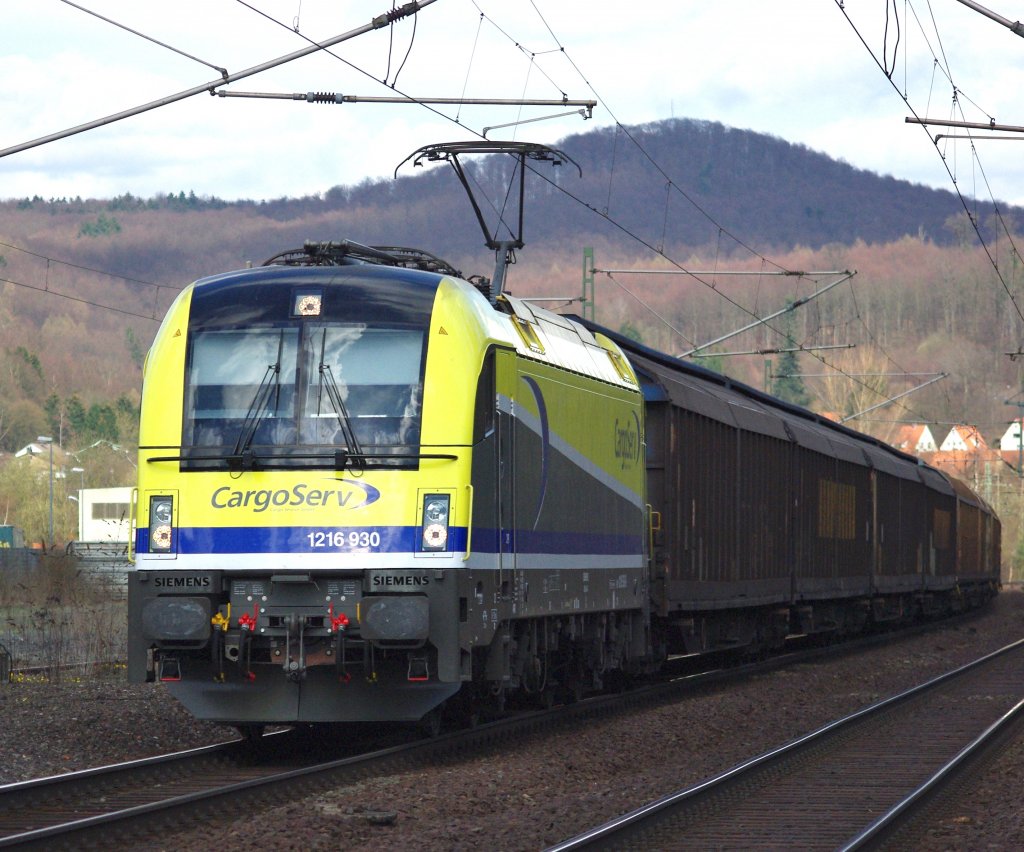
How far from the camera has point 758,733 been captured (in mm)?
14438

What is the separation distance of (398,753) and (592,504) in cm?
373

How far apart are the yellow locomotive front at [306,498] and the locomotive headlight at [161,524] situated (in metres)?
0.01

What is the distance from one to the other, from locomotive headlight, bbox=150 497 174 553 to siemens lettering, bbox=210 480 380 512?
344mm

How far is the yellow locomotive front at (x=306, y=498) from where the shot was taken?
425 inches

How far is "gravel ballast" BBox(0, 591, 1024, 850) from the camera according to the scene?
883 centimetres

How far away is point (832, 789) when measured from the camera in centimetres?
1087

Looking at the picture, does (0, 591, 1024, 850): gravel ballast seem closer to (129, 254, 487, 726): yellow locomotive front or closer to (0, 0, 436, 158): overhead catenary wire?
(129, 254, 487, 726): yellow locomotive front

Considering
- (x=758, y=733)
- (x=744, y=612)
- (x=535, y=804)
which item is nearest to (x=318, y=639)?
(x=535, y=804)

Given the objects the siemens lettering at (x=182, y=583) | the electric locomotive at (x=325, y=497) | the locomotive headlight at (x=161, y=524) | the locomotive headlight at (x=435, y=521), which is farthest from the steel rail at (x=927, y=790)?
the locomotive headlight at (x=161, y=524)

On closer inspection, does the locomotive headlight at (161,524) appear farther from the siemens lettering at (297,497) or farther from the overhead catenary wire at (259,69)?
the overhead catenary wire at (259,69)

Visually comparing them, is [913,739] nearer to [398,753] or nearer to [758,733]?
[758,733]

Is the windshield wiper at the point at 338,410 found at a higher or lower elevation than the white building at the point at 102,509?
lower

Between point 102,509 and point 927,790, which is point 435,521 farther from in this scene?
point 102,509

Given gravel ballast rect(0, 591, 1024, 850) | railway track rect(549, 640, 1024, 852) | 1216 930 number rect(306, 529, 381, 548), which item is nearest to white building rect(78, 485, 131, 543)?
gravel ballast rect(0, 591, 1024, 850)
